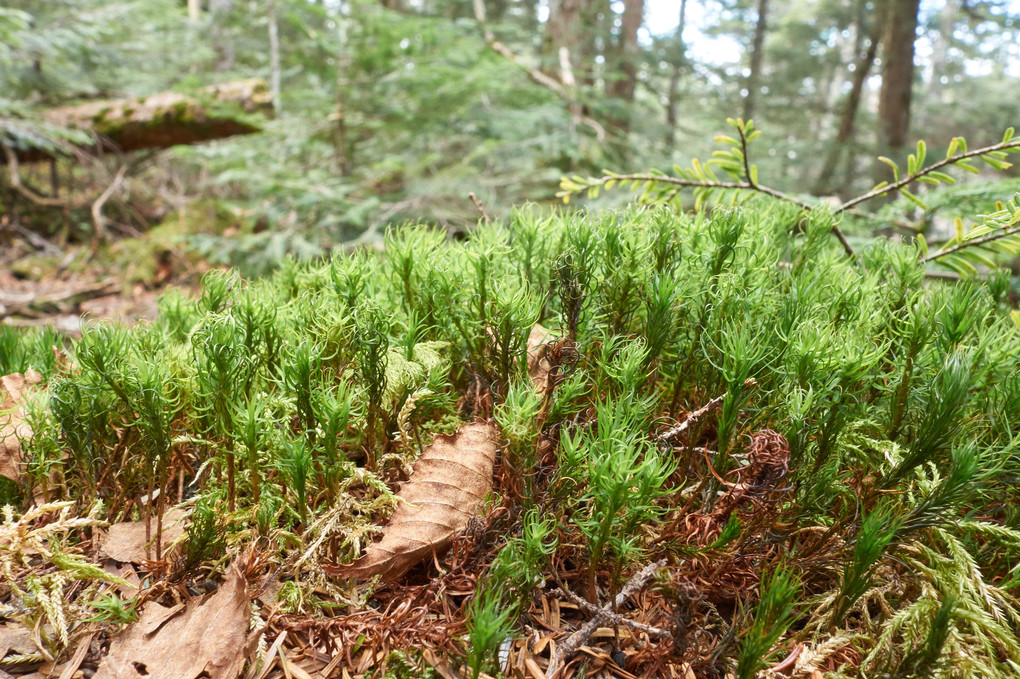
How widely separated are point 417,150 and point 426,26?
7.63 ft

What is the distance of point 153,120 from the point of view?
755cm

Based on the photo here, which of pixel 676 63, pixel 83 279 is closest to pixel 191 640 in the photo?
pixel 83 279

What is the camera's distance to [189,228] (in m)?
8.59

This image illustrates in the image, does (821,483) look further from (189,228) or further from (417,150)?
(189,228)

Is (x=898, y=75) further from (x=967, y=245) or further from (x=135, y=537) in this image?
(x=135, y=537)

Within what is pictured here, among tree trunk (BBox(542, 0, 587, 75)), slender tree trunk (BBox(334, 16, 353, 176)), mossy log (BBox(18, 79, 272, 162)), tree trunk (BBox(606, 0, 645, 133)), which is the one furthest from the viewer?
tree trunk (BBox(606, 0, 645, 133))

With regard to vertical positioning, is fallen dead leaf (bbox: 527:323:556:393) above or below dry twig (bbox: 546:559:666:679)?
above

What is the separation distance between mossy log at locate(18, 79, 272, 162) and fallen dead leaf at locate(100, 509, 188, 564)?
22.8 ft

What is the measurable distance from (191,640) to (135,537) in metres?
0.37

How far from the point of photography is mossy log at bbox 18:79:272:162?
287 inches

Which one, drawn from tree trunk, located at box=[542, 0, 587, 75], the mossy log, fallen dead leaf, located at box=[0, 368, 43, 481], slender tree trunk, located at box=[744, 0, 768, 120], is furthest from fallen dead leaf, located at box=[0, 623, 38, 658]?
slender tree trunk, located at box=[744, 0, 768, 120]

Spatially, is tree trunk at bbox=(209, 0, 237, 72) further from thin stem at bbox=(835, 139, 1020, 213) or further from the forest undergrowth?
thin stem at bbox=(835, 139, 1020, 213)

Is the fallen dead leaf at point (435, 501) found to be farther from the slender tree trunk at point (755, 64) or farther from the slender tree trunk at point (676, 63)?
the slender tree trunk at point (755, 64)

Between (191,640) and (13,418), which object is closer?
(191,640)
